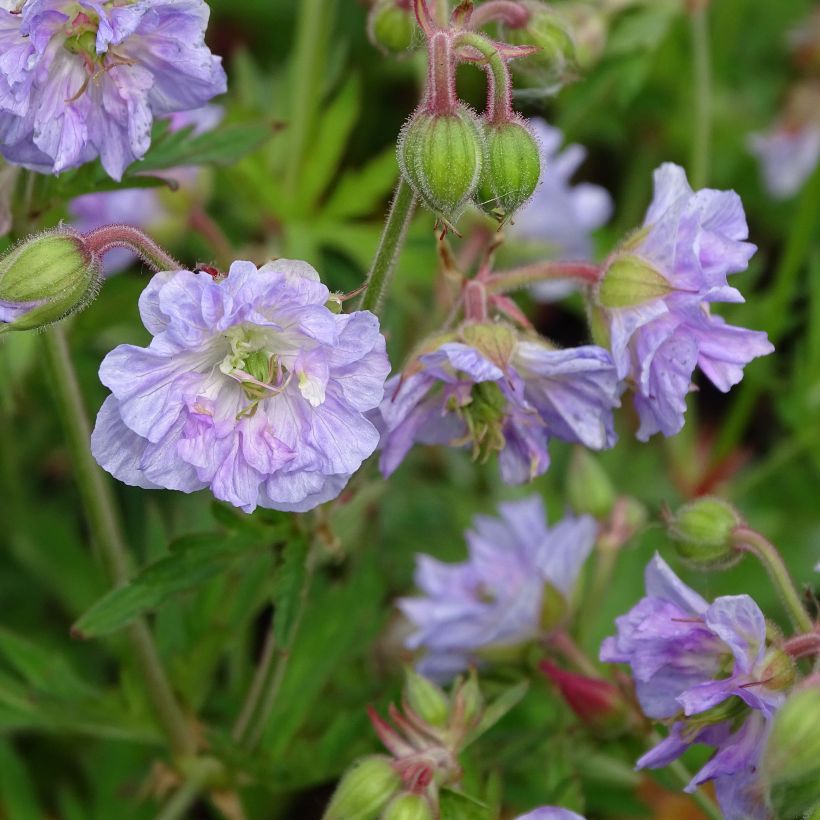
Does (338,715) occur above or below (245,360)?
below

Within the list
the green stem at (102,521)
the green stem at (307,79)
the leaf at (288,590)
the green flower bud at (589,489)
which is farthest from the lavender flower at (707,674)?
the green stem at (307,79)

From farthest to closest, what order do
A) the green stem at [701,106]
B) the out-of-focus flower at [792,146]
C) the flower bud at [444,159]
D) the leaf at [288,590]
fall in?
the out-of-focus flower at [792,146] < the green stem at [701,106] < the leaf at [288,590] < the flower bud at [444,159]

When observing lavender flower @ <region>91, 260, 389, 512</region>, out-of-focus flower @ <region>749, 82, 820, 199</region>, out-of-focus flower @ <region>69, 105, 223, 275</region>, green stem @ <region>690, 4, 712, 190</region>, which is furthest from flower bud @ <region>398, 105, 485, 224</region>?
out-of-focus flower @ <region>749, 82, 820, 199</region>

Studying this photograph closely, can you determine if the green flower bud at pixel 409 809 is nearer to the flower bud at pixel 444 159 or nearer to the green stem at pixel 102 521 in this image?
the green stem at pixel 102 521

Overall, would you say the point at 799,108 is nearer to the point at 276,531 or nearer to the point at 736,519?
the point at 736,519

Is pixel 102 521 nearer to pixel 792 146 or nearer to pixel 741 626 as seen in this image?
pixel 741 626

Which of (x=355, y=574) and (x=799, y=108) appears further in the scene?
(x=799, y=108)

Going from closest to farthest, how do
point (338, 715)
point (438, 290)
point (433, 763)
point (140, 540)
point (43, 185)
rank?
point (433, 763) → point (43, 185) → point (338, 715) → point (438, 290) → point (140, 540)

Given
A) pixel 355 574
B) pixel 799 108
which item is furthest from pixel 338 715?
pixel 799 108
